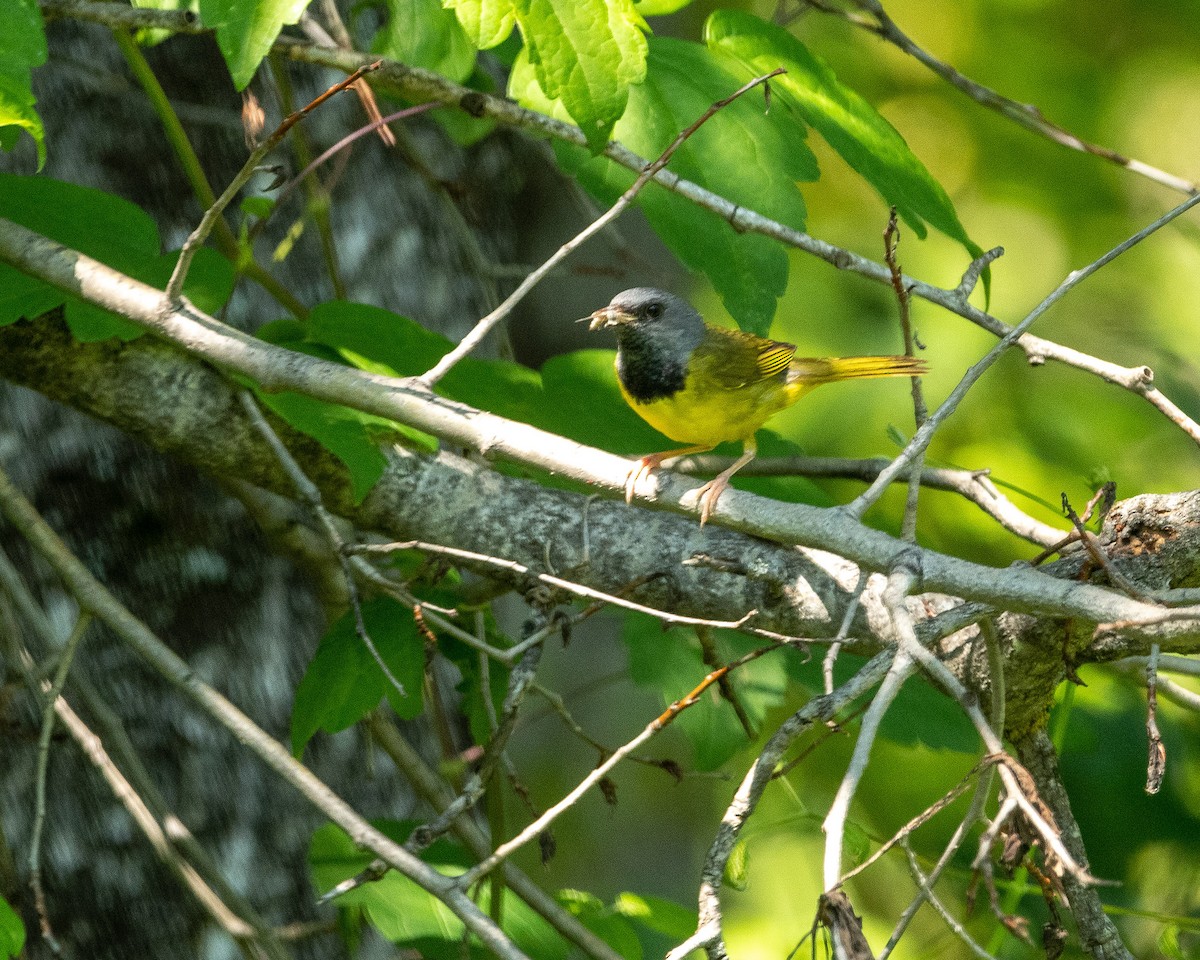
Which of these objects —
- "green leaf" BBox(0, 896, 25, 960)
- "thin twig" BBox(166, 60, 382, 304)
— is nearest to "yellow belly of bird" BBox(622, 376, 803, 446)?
"thin twig" BBox(166, 60, 382, 304)

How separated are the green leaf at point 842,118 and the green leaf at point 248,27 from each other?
3.94 ft

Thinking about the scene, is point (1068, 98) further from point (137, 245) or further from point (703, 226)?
point (137, 245)

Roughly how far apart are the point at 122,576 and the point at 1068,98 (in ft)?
12.5

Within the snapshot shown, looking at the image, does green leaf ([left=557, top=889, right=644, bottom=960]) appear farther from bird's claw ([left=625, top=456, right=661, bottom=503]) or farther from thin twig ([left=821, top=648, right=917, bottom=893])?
thin twig ([left=821, top=648, right=917, bottom=893])

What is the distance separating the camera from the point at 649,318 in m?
3.54

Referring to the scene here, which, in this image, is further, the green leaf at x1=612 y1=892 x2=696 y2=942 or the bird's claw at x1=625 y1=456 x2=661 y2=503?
the green leaf at x1=612 y1=892 x2=696 y2=942

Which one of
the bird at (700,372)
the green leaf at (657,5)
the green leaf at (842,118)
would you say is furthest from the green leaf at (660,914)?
the green leaf at (657,5)

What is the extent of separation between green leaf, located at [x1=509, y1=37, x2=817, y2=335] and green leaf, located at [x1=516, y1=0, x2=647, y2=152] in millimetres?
548

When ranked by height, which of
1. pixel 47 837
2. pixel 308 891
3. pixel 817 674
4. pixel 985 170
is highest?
pixel 985 170

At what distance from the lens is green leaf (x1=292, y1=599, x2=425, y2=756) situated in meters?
2.63

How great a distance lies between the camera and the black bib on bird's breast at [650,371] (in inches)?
128

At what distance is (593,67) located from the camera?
1.92 metres

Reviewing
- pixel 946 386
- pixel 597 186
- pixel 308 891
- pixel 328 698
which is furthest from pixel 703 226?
pixel 308 891

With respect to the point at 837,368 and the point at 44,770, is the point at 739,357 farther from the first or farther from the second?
the point at 44,770
